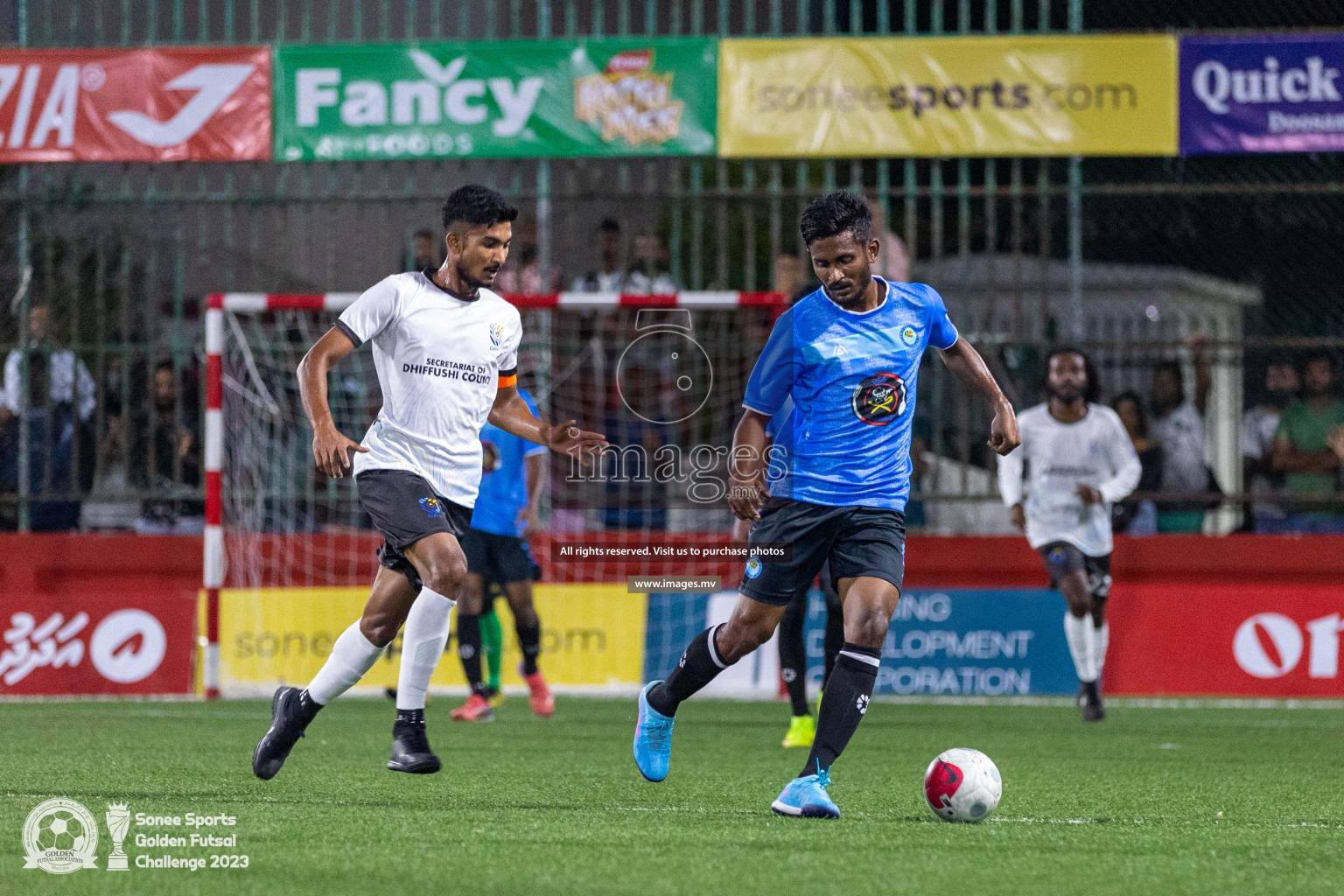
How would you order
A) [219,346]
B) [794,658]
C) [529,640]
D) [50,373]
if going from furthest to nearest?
[50,373] < [219,346] < [529,640] < [794,658]

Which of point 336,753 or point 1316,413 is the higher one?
point 1316,413

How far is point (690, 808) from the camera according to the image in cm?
591

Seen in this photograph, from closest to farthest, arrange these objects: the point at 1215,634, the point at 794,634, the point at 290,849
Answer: the point at 290,849 → the point at 794,634 → the point at 1215,634

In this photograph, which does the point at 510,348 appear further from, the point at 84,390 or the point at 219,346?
the point at 84,390

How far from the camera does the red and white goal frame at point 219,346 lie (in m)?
11.5

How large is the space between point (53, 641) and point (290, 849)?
826 centimetres

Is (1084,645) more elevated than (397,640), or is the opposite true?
(1084,645)

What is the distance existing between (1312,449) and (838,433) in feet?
26.3

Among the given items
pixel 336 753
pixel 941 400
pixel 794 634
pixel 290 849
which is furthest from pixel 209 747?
pixel 941 400

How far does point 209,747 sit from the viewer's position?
8.23m

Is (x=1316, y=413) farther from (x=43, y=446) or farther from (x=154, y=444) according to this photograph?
(x=43, y=446)

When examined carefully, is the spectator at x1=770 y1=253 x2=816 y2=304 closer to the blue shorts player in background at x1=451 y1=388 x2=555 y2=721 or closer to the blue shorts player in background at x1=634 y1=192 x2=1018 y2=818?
the blue shorts player in background at x1=451 y1=388 x2=555 y2=721

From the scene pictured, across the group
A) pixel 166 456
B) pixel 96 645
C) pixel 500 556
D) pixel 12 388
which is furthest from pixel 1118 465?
pixel 12 388

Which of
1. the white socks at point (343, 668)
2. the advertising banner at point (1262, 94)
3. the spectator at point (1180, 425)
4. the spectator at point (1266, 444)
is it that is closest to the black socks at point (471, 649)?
the white socks at point (343, 668)
